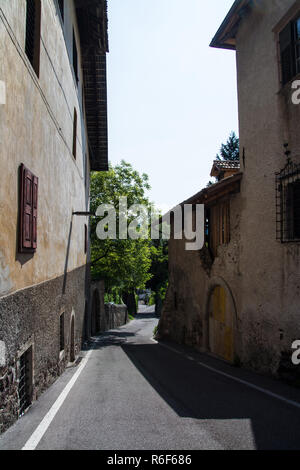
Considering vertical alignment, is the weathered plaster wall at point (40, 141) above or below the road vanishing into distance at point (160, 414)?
above

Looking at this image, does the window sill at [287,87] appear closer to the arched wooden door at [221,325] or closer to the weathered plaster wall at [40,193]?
the weathered plaster wall at [40,193]

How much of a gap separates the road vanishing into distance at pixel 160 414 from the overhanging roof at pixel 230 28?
9351 millimetres

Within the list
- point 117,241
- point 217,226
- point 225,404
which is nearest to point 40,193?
point 225,404

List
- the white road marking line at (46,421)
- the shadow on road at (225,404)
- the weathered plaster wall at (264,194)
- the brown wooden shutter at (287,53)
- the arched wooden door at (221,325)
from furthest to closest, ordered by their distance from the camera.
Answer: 1. the arched wooden door at (221,325)
2. the brown wooden shutter at (287,53)
3. the weathered plaster wall at (264,194)
4. the shadow on road at (225,404)
5. the white road marking line at (46,421)

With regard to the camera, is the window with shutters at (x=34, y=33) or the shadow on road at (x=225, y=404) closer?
the shadow on road at (x=225, y=404)

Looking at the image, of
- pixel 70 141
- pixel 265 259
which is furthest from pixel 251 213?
pixel 70 141

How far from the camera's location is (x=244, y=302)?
11.1 metres

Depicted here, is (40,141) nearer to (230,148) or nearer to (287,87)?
(287,87)

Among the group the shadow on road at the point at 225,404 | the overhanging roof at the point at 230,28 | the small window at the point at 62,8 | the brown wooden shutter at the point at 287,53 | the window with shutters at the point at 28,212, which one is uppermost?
the overhanging roof at the point at 230,28

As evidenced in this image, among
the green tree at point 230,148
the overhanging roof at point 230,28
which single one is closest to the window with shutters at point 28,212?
the overhanging roof at point 230,28

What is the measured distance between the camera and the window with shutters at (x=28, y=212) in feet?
19.6

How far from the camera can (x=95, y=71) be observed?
56.5 feet

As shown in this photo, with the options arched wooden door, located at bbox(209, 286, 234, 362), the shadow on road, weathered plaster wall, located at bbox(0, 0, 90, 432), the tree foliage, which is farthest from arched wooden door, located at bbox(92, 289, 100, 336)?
the shadow on road
